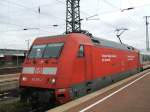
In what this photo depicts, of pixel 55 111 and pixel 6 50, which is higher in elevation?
pixel 6 50

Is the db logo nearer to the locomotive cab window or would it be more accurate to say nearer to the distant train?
the distant train

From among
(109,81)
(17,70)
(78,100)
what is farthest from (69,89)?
(17,70)

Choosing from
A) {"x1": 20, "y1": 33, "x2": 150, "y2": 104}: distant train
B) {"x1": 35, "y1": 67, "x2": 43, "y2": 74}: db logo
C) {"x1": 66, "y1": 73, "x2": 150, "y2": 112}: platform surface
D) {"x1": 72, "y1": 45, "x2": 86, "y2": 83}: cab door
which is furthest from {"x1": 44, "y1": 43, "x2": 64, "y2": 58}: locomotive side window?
{"x1": 66, "y1": 73, "x2": 150, "y2": 112}: platform surface

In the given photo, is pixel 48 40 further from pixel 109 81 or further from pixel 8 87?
pixel 8 87

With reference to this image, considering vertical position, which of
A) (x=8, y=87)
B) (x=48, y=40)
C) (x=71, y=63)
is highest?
(x=48, y=40)

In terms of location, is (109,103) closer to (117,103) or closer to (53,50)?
(117,103)

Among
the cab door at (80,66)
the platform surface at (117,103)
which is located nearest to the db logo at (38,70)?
the cab door at (80,66)

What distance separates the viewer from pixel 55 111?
10672 millimetres

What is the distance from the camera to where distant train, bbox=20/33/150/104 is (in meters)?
12.6

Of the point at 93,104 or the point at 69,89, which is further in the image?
the point at 69,89

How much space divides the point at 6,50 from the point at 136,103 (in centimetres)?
5691

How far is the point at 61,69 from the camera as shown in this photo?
41.6 ft

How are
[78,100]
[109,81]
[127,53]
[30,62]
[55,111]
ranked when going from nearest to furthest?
[55,111] < [78,100] < [30,62] < [109,81] < [127,53]

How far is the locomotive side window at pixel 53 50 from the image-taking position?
1334 cm
